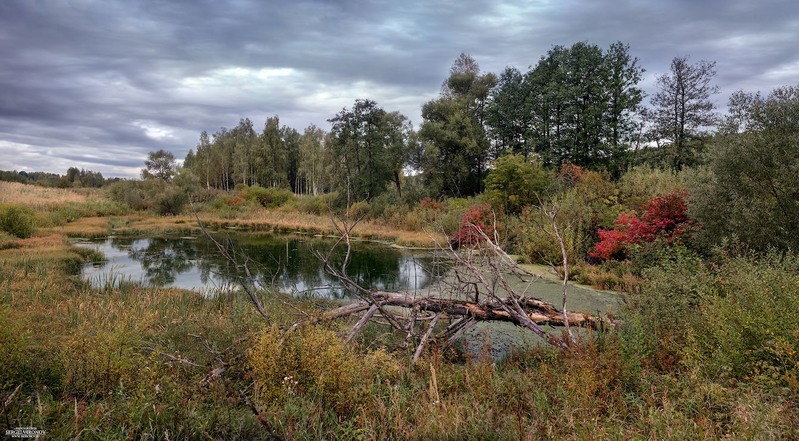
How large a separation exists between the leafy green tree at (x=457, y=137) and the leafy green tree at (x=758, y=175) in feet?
72.5

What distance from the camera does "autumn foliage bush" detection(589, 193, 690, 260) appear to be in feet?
32.9

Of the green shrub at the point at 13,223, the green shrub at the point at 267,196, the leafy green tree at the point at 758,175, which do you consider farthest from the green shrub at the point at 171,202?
the leafy green tree at the point at 758,175

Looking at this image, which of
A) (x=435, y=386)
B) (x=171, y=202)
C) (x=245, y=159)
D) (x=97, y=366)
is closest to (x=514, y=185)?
(x=435, y=386)

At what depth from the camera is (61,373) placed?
404cm

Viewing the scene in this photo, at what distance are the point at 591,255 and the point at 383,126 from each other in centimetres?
2249

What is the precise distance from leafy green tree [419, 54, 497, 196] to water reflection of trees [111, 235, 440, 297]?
12328mm

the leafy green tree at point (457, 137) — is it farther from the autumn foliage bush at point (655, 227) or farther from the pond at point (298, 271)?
the autumn foliage bush at point (655, 227)

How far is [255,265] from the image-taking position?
567 inches

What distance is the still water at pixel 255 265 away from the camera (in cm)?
1162

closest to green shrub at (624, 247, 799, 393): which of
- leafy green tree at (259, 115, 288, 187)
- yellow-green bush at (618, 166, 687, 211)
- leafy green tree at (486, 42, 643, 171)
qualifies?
yellow-green bush at (618, 166, 687, 211)

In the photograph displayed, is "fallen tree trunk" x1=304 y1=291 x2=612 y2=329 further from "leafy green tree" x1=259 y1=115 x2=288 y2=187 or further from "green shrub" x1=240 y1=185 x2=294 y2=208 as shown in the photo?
"leafy green tree" x1=259 y1=115 x2=288 y2=187

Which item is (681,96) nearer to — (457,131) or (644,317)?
(457,131)

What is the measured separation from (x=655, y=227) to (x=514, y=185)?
999 cm

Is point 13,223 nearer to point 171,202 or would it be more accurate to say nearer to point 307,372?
point 171,202
